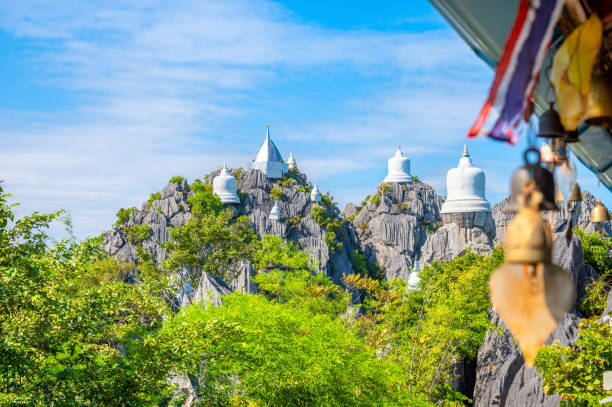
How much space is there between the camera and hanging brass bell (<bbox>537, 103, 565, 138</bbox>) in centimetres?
158

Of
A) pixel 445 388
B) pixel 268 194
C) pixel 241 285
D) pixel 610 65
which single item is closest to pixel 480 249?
pixel 241 285

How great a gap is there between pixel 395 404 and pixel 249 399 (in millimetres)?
3394

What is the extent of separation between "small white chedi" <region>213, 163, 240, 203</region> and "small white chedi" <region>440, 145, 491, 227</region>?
20506mm

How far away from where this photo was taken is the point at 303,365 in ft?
46.3

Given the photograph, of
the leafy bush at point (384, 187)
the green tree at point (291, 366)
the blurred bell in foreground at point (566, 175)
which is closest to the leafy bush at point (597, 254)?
the green tree at point (291, 366)

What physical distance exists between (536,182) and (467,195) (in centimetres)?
4342

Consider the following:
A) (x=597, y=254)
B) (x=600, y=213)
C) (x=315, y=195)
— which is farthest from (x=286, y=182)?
(x=600, y=213)

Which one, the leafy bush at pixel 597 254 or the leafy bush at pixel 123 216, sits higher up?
the leafy bush at pixel 123 216

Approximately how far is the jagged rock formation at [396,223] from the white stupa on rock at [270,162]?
29.4 ft

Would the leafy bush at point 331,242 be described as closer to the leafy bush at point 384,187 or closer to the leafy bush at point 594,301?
the leafy bush at point 384,187

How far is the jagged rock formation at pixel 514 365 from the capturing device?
16906 mm

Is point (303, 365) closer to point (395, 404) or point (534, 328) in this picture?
point (395, 404)

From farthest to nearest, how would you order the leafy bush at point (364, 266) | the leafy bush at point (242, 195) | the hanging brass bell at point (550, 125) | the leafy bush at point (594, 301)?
the leafy bush at point (242, 195), the leafy bush at point (364, 266), the leafy bush at point (594, 301), the hanging brass bell at point (550, 125)

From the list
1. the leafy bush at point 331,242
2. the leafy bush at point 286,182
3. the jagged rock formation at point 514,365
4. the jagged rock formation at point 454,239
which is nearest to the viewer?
the jagged rock formation at point 514,365
